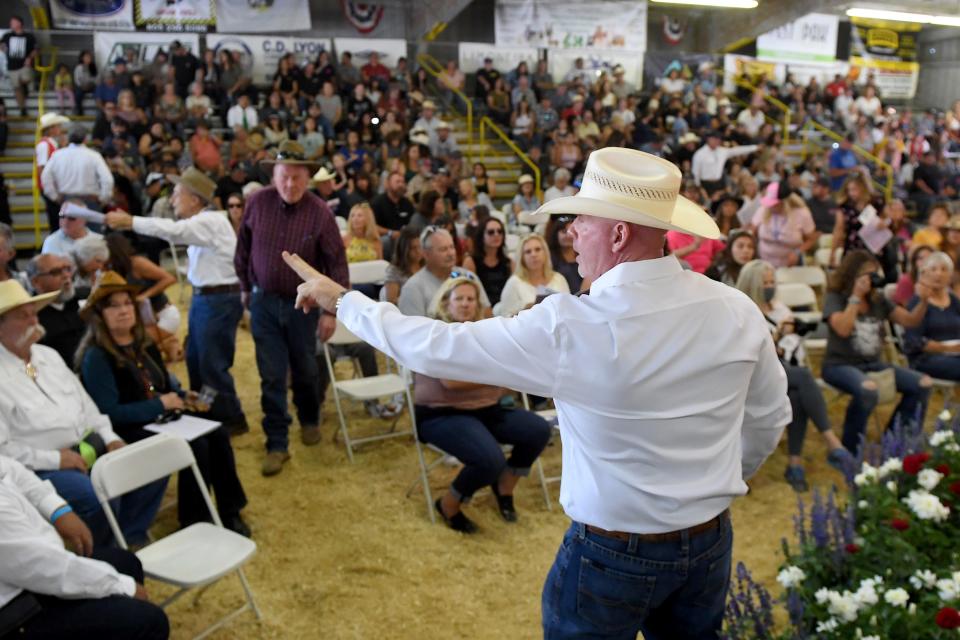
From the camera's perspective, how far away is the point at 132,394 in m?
3.82

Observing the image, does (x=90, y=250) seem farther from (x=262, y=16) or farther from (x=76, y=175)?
(x=262, y=16)

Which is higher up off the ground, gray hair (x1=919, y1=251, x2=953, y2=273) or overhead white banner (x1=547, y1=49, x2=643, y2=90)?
overhead white banner (x1=547, y1=49, x2=643, y2=90)

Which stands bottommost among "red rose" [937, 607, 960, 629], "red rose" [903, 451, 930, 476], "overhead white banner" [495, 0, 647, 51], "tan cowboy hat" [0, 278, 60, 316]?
"red rose" [903, 451, 930, 476]

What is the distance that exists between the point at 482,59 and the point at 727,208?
28.9ft

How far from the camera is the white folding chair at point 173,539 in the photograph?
9.77 feet

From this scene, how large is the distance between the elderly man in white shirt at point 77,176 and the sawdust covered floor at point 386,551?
4401 millimetres

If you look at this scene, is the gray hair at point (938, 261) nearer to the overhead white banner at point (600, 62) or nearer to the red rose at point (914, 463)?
the red rose at point (914, 463)

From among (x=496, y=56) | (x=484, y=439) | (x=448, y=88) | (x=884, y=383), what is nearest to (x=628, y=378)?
(x=484, y=439)

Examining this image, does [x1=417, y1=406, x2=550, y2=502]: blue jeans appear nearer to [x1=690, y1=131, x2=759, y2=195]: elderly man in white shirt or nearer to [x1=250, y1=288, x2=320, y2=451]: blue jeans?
[x1=250, y1=288, x2=320, y2=451]: blue jeans

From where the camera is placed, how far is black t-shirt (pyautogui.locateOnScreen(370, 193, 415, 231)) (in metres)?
7.75

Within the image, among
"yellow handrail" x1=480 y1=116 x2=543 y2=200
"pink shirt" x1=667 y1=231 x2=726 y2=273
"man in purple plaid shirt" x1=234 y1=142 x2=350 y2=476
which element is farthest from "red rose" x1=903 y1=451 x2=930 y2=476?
"yellow handrail" x1=480 y1=116 x2=543 y2=200

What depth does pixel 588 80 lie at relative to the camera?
52.1 ft

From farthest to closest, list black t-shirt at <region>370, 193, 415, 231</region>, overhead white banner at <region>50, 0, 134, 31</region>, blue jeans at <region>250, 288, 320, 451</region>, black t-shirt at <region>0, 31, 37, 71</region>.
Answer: overhead white banner at <region>50, 0, 134, 31</region> → black t-shirt at <region>0, 31, 37, 71</region> → black t-shirt at <region>370, 193, 415, 231</region> → blue jeans at <region>250, 288, 320, 451</region>

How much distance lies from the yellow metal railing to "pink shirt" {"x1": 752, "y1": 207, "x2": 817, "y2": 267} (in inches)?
281
